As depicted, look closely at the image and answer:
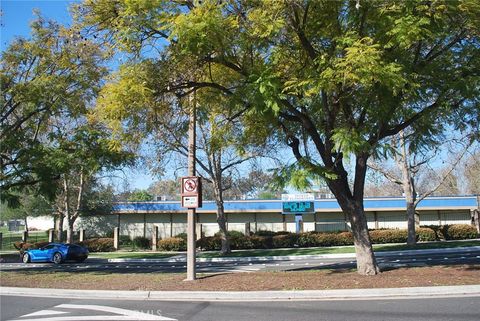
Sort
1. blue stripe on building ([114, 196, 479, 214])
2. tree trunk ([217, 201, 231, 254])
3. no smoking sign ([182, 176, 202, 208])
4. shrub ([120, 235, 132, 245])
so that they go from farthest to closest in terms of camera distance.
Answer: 1. shrub ([120, 235, 132, 245])
2. blue stripe on building ([114, 196, 479, 214])
3. tree trunk ([217, 201, 231, 254])
4. no smoking sign ([182, 176, 202, 208])

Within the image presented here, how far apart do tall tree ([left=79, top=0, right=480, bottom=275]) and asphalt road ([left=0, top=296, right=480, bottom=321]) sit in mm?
3124

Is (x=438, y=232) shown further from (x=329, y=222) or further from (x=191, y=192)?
(x=191, y=192)

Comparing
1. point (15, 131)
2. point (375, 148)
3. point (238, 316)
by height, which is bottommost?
point (238, 316)

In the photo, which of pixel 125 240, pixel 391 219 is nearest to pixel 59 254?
pixel 125 240

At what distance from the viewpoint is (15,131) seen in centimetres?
1984

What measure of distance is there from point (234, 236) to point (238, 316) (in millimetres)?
29708

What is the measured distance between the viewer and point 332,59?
10.8m

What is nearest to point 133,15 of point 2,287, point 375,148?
point 375,148

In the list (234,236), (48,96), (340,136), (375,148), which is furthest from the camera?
(234,236)

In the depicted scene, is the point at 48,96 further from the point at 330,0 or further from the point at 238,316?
the point at 238,316

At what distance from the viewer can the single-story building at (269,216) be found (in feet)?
144

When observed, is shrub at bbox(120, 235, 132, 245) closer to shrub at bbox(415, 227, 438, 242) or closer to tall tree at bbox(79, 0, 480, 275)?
shrub at bbox(415, 227, 438, 242)

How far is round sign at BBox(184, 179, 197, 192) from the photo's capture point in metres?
13.6

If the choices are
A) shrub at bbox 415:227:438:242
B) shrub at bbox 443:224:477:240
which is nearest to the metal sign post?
shrub at bbox 415:227:438:242
